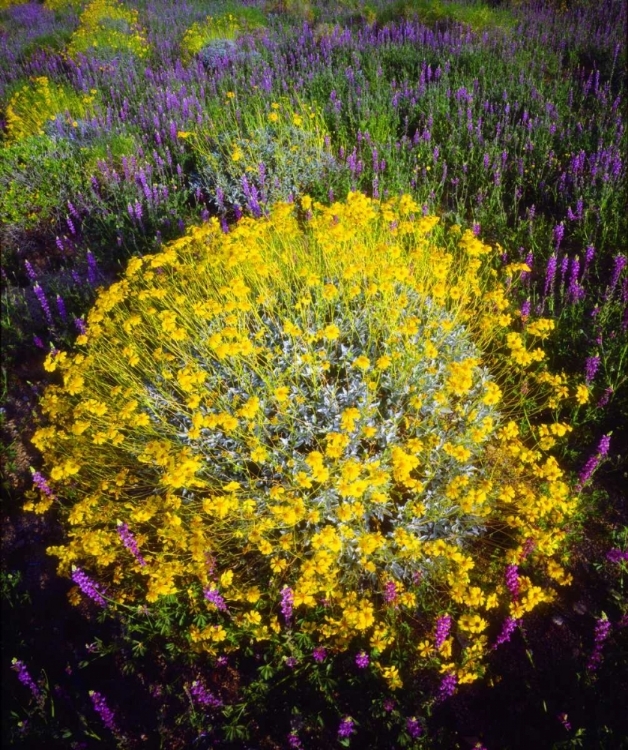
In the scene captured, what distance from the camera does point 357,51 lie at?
26.2 feet

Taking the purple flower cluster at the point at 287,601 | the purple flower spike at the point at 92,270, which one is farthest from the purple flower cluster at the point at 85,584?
the purple flower spike at the point at 92,270

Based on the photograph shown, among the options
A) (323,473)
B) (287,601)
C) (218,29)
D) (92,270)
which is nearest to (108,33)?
(218,29)

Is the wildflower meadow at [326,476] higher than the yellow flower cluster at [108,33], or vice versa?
the yellow flower cluster at [108,33]

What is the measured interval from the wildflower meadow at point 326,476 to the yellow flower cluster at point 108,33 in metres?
6.03

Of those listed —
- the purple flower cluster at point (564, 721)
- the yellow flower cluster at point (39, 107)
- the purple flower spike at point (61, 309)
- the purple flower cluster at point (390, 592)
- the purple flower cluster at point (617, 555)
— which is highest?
the yellow flower cluster at point (39, 107)

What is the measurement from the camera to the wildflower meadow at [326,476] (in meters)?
2.26

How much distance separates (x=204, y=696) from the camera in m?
2.24

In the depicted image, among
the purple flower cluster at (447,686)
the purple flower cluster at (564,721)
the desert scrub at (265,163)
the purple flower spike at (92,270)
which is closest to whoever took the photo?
the purple flower cluster at (564,721)

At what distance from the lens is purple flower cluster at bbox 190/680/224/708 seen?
223 cm

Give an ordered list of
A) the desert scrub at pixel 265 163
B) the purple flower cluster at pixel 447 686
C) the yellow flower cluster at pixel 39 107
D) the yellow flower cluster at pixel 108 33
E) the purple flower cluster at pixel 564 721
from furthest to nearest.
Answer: the yellow flower cluster at pixel 108 33
the yellow flower cluster at pixel 39 107
the desert scrub at pixel 265 163
the purple flower cluster at pixel 447 686
the purple flower cluster at pixel 564 721

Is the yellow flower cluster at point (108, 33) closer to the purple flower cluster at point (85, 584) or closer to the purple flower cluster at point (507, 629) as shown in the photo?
the purple flower cluster at point (85, 584)

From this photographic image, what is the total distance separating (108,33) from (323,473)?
11168 mm

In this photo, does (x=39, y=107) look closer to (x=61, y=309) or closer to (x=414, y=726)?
(x=61, y=309)

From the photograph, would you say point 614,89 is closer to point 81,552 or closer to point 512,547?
point 512,547
